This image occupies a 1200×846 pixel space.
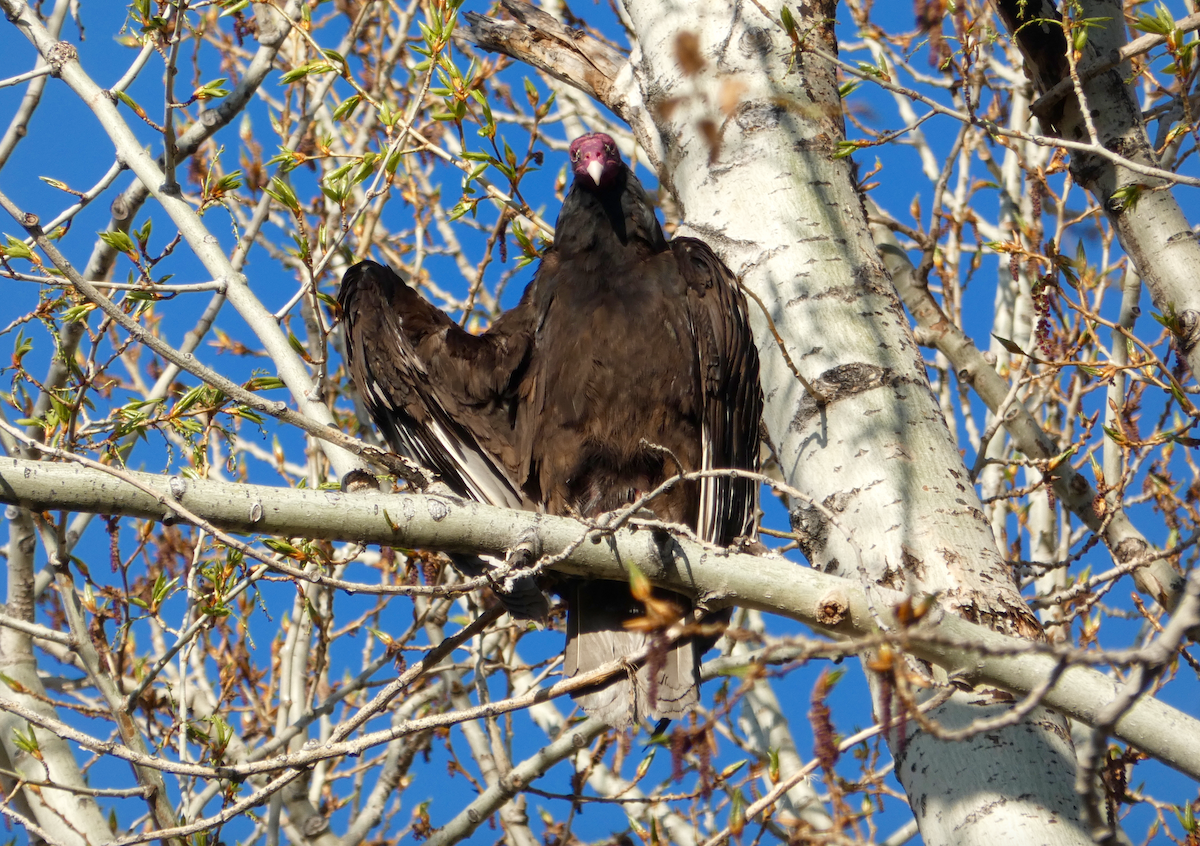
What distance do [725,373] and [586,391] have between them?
0.35 m

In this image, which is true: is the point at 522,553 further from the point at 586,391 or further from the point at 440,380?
the point at 440,380

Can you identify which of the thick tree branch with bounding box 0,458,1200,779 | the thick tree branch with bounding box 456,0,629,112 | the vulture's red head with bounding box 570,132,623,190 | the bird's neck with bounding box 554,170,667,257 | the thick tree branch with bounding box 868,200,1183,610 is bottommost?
the thick tree branch with bounding box 0,458,1200,779

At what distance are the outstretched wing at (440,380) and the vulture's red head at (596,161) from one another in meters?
0.55

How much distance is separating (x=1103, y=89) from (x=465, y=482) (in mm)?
1790

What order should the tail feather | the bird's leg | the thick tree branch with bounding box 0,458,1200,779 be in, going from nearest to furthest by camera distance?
the thick tree branch with bounding box 0,458,1200,779, the bird's leg, the tail feather

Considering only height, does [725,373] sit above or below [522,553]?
above

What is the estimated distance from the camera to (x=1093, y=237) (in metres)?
3.85

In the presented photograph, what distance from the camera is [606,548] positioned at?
1.67m

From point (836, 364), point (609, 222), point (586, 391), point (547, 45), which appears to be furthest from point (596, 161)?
point (836, 364)

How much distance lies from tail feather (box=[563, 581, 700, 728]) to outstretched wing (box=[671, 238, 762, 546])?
0.31 m

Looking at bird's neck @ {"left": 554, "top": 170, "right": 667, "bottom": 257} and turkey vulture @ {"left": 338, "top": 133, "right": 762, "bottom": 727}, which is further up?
bird's neck @ {"left": 554, "top": 170, "right": 667, "bottom": 257}

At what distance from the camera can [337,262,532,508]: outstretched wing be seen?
2.76 meters

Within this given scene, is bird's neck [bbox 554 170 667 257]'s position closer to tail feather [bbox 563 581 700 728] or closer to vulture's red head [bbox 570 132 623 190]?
vulture's red head [bbox 570 132 623 190]

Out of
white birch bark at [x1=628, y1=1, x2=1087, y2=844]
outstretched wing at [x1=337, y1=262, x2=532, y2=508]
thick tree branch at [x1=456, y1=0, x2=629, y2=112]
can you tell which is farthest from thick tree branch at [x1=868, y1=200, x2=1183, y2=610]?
outstretched wing at [x1=337, y1=262, x2=532, y2=508]
